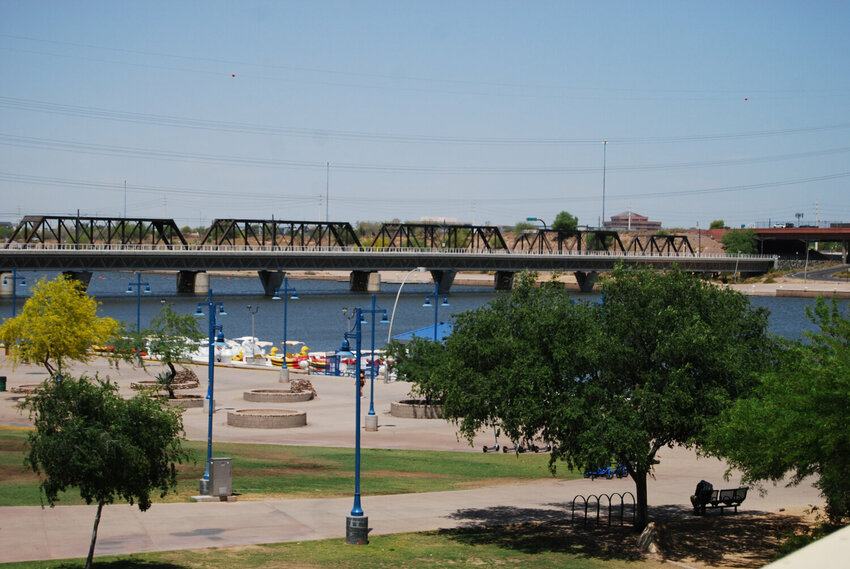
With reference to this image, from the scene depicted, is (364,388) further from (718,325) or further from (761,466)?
(761,466)

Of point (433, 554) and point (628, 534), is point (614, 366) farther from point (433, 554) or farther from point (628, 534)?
point (433, 554)

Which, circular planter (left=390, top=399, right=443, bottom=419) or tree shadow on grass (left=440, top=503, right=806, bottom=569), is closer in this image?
tree shadow on grass (left=440, top=503, right=806, bottom=569)

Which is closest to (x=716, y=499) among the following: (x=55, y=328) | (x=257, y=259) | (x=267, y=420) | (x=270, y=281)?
(x=267, y=420)

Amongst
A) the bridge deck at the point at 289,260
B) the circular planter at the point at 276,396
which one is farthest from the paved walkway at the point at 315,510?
the bridge deck at the point at 289,260

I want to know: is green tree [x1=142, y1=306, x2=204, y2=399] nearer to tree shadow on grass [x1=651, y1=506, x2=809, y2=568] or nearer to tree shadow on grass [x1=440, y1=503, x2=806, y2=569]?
tree shadow on grass [x1=440, y1=503, x2=806, y2=569]

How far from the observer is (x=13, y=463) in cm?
2866

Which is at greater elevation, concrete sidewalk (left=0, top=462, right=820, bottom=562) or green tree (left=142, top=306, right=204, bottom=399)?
green tree (left=142, top=306, right=204, bottom=399)

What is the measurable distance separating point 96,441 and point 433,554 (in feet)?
26.1

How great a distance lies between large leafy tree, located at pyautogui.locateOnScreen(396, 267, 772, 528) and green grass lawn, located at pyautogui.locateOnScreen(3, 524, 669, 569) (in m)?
2.06

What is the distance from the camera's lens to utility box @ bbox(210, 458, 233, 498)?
2547cm

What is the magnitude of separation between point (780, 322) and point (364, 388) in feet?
260

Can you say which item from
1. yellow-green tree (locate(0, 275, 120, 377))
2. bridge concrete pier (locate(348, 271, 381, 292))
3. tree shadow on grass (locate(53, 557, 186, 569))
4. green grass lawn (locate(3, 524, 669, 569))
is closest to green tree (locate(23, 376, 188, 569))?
tree shadow on grass (locate(53, 557, 186, 569))

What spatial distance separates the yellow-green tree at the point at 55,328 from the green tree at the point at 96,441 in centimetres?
2833

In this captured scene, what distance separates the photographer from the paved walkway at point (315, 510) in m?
20.6
